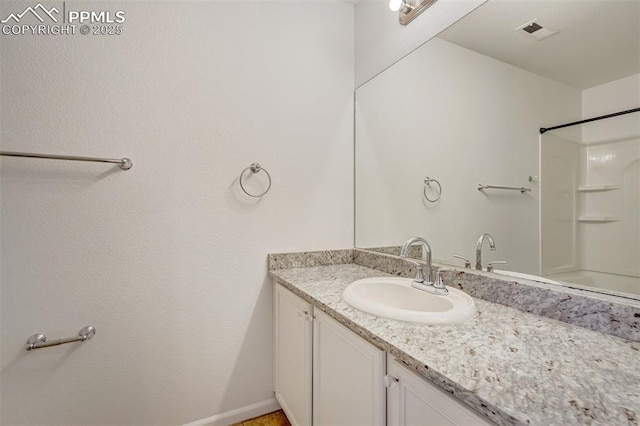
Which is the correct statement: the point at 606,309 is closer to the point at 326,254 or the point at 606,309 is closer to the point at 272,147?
the point at 326,254

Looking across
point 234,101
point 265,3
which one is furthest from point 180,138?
point 265,3

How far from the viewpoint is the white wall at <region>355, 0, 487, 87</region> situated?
1.22 m

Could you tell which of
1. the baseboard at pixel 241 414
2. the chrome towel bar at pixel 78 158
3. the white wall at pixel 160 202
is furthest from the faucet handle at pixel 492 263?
the chrome towel bar at pixel 78 158

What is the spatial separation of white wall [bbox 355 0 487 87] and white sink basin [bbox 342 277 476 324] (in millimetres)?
1183

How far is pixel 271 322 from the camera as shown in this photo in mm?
1515

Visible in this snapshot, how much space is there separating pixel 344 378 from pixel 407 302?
0.42 metres

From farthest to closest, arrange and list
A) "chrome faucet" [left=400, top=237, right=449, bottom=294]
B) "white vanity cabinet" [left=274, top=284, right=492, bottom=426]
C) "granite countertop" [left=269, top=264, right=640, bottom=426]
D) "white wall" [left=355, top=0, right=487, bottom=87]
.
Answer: "white wall" [left=355, top=0, right=487, bottom=87]
"chrome faucet" [left=400, top=237, right=449, bottom=294]
"white vanity cabinet" [left=274, top=284, right=492, bottom=426]
"granite countertop" [left=269, top=264, right=640, bottom=426]

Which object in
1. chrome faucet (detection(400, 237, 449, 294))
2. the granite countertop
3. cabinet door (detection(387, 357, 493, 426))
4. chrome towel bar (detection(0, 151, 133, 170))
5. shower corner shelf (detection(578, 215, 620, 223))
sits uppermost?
chrome towel bar (detection(0, 151, 133, 170))

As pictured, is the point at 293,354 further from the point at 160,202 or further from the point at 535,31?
the point at 535,31

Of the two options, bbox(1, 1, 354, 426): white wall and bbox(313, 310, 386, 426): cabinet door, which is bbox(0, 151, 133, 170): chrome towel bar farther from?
bbox(313, 310, 386, 426): cabinet door

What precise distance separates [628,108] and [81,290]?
6.56ft

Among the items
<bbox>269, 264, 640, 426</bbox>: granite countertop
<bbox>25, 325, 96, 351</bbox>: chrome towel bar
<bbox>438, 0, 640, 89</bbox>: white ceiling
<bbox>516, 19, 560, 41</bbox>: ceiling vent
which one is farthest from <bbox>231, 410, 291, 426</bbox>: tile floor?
<bbox>516, 19, 560, 41</bbox>: ceiling vent

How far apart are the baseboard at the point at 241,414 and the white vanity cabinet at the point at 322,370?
0.34 feet

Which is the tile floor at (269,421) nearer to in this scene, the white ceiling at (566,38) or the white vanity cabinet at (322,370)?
the white vanity cabinet at (322,370)
